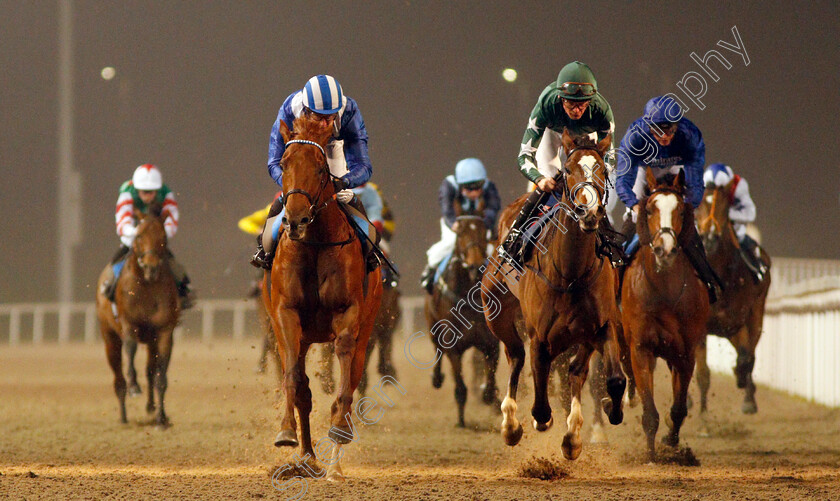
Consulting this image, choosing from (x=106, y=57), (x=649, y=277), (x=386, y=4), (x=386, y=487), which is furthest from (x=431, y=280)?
(x=106, y=57)

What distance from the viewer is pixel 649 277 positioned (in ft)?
21.2

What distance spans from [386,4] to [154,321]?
41.2ft

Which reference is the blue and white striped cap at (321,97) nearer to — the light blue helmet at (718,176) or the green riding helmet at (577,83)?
the green riding helmet at (577,83)

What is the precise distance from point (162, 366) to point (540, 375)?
4.51 metres

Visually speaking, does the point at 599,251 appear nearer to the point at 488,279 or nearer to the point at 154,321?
the point at 488,279

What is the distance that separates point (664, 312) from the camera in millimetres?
6371

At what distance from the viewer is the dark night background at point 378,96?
19469 millimetres

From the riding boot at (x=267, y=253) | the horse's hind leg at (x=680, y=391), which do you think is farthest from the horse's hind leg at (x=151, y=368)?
the horse's hind leg at (x=680, y=391)

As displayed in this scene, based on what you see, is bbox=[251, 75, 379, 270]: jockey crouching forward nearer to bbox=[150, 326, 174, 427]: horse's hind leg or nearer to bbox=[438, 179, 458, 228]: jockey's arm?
bbox=[150, 326, 174, 427]: horse's hind leg

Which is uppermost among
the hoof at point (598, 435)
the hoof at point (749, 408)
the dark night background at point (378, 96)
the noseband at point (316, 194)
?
the dark night background at point (378, 96)

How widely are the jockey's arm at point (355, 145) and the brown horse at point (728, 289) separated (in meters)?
4.09

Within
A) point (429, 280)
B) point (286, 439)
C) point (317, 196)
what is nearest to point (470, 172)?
point (429, 280)

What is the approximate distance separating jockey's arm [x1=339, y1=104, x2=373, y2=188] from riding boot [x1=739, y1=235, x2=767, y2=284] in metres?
4.55

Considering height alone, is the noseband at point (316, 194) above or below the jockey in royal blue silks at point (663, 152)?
below
